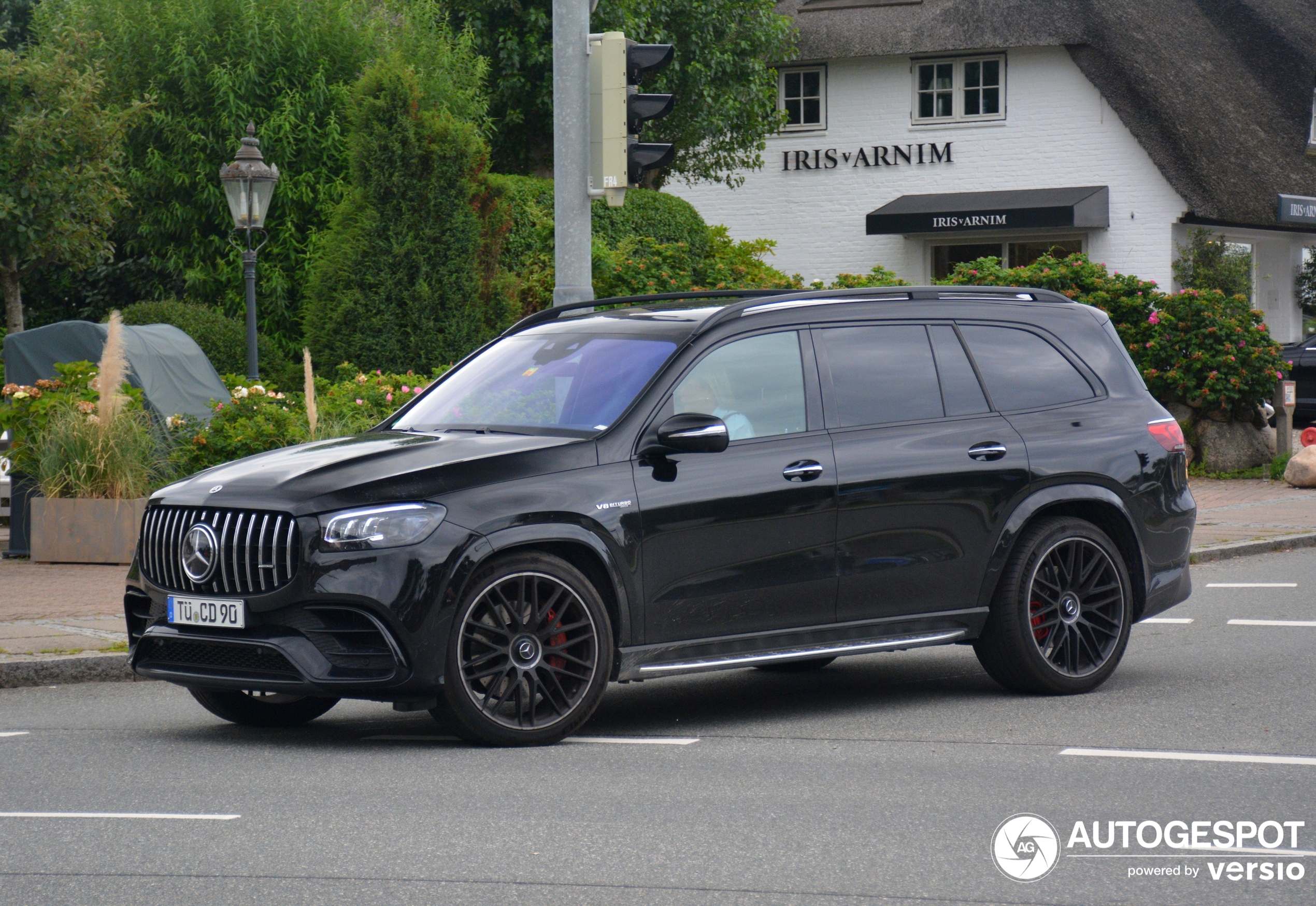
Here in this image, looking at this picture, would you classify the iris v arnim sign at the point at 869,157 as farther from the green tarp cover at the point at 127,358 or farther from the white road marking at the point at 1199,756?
the white road marking at the point at 1199,756

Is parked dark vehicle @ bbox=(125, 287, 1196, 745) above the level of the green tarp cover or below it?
below

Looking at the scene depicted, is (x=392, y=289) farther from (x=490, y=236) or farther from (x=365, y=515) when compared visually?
(x=365, y=515)

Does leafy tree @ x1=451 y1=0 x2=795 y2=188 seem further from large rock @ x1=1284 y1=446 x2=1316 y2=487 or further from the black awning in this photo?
large rock @ x1=1284 y1=446 x2=1316 y2=487

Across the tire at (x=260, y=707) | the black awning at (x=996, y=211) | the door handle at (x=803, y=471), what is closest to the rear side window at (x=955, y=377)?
the door handle at (x=803, y=471)

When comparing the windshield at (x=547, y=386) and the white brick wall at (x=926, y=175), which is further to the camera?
the white brick wall at (x=926, y=175)

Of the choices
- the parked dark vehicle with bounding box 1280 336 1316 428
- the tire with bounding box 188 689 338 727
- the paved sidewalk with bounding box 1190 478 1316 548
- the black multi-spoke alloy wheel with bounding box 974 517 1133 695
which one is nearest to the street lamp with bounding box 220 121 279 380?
the paved sidewalk with bounding box 1190 478 1316 548

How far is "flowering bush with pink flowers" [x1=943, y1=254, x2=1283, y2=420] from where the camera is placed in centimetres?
2045

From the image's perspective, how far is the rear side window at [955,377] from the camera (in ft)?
26.2

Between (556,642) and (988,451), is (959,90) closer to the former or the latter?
(988,451)

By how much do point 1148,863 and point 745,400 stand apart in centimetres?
290

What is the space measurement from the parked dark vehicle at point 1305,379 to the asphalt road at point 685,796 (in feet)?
57.0

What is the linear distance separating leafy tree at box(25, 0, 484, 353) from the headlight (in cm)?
1935

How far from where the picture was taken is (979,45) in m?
33.2

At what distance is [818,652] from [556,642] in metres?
1.19
